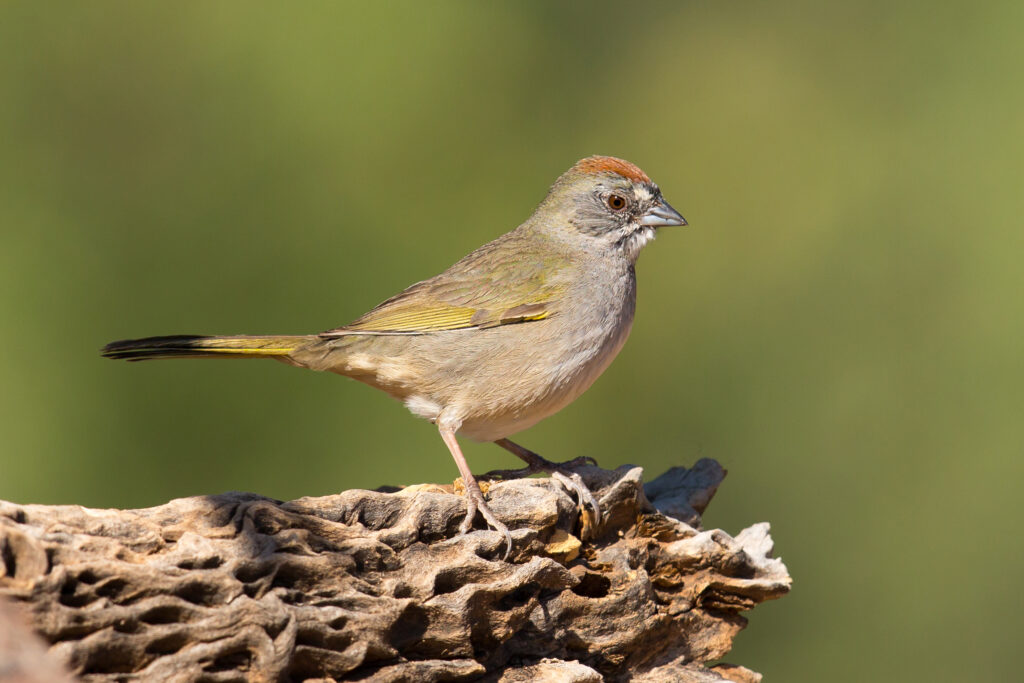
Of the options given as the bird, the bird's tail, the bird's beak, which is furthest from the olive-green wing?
the bird's beak

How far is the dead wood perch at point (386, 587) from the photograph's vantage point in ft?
7.42

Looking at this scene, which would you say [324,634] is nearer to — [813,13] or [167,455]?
[167,455]

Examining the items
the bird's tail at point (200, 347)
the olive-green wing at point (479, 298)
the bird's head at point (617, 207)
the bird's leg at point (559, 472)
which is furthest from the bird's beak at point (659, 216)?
the bird's tail at point (200, 347)

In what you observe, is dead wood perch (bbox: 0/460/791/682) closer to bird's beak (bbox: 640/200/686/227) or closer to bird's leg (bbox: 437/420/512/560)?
bird's leg (bbox: 437/420/512/560)

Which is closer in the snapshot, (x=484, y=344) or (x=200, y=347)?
(x=200, y=347)

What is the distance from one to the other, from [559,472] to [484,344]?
1.78 ft

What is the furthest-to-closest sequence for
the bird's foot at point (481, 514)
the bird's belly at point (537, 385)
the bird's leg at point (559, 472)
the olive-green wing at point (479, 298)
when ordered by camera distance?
the olive-green wing at point (479, 298), the bird's belly at point (537, 385), the bird's leg at point (559, 472), the bird's foot at point (481, 514)

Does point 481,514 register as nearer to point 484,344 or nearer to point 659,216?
point 484,344

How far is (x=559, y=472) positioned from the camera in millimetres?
3658

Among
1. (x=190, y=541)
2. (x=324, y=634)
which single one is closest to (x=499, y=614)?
(x=324, y=634)

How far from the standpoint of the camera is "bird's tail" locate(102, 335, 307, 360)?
3457 millimetres

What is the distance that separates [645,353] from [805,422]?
1.10m

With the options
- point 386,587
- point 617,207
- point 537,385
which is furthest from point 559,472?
point 617,207

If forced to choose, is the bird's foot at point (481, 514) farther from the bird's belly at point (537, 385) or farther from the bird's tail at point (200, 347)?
the bird's tail at point (200, 347)
